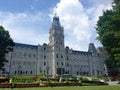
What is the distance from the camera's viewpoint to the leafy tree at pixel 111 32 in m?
25.6

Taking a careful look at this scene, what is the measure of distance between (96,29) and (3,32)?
25.1 metres

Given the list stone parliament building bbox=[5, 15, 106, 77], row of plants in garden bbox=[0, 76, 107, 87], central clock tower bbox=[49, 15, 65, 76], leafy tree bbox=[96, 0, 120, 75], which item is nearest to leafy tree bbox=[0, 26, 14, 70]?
row of plants in garden bbox=[0, 76, 107, 87]

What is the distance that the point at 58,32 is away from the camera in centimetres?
10081

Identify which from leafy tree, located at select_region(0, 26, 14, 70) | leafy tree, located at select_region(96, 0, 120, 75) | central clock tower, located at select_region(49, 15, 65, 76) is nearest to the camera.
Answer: leafy tree, located at select_region(96, 0, 120, 75)

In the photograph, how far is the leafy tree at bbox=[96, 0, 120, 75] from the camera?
25.6 metres

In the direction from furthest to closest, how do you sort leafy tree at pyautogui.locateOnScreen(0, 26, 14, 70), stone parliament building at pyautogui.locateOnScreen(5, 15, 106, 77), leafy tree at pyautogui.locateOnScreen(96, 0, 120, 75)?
stone parliament building at pyautogui.locateOnScreen(5, 15, 106, 77), leafy tree at pyautogui.locateOnScreen(0, 26, 14, 70), leafy tree at pyautogui.locateOnScreen(96, 0, 120, 75)

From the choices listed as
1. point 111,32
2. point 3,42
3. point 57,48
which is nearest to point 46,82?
point 111,32

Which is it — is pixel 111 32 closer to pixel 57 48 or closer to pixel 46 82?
pixel 46 82

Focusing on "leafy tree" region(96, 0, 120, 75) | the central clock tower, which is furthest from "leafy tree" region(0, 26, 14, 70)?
the central clock tower

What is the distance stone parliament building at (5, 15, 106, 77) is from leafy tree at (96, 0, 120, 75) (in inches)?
1977

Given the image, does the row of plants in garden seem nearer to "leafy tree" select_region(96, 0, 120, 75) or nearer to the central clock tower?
"leafy tree" select_region(96, 0, 120, 75)

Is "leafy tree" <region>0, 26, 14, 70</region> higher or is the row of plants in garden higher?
"leafy tree" <region>0, 26, 14, 70</region>

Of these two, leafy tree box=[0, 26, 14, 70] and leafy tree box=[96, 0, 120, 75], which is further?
leafy tree box=[0, 26, 14, 70]

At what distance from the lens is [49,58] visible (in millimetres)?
99562
